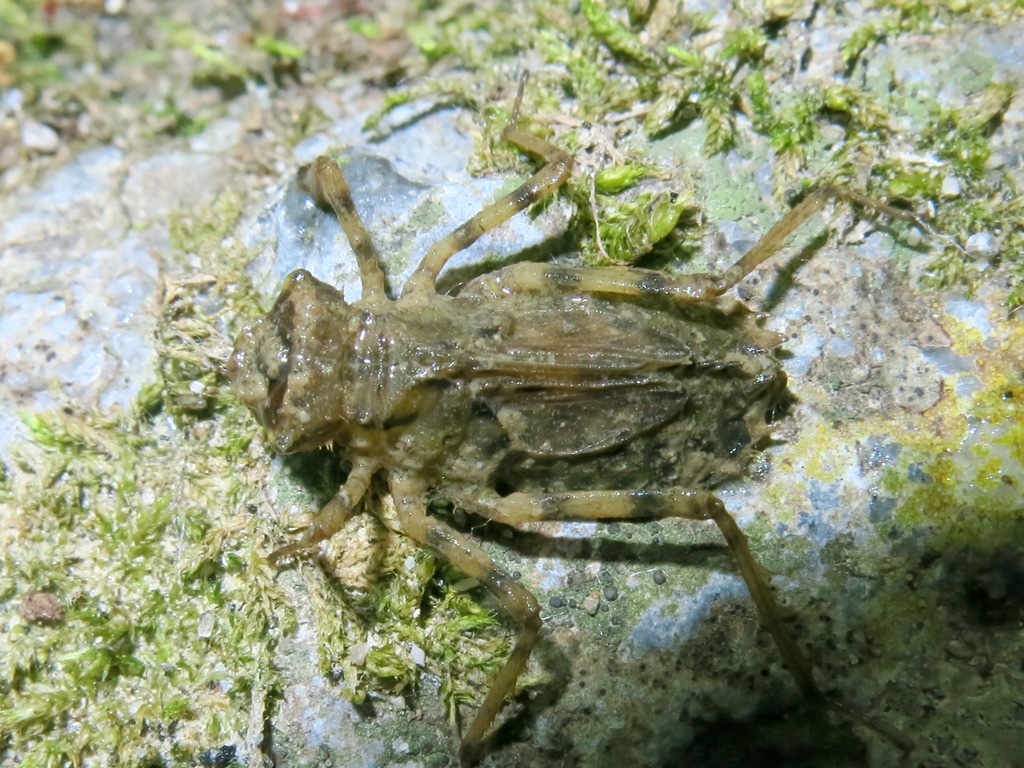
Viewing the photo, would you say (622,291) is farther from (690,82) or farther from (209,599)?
(209,599)

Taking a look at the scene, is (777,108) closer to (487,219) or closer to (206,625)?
(487,219)

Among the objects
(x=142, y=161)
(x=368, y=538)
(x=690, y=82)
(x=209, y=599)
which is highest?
(x=690, y=82)

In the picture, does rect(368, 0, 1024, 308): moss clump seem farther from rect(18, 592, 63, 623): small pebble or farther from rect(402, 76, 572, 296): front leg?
rect(18, 592, 63, 623): small pebble

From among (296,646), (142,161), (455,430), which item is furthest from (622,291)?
(142,161)

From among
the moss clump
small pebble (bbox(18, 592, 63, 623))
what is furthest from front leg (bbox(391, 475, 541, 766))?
small pebble (bbox(18, 592, 63, 623))

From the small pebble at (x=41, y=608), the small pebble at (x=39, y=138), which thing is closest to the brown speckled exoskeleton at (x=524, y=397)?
the small pebble at (x=41, y=608)

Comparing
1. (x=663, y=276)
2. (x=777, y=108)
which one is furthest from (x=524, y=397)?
(x=777, y=108)
